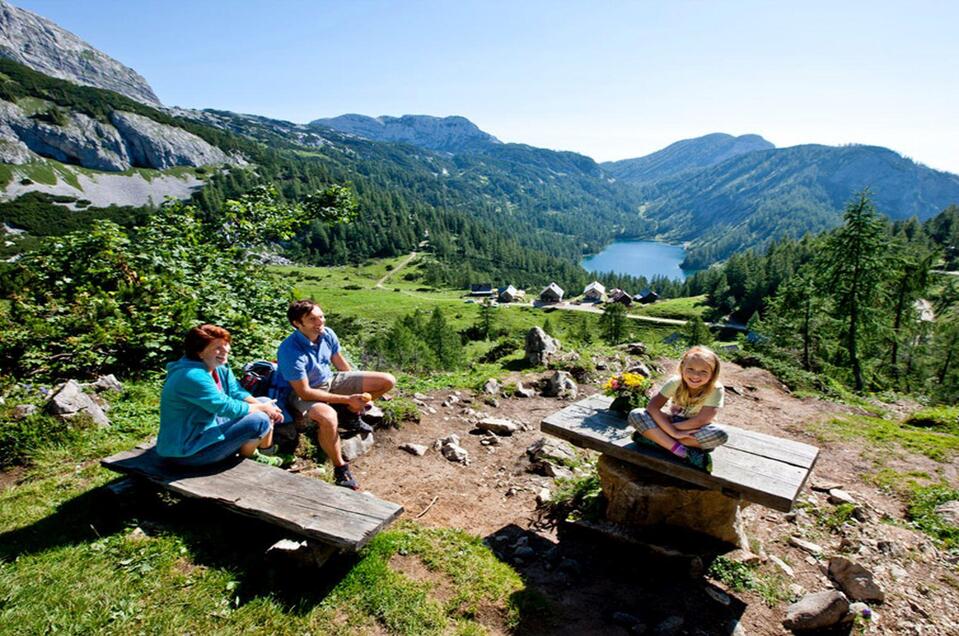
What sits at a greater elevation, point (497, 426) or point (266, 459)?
point (266, 459)

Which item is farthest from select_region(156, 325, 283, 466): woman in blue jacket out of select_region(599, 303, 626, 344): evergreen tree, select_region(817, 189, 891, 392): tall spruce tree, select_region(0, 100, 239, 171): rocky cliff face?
select_region(0, 100, 239, 171): rocky cliff face

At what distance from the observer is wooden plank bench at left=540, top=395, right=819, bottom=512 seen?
4820 mm

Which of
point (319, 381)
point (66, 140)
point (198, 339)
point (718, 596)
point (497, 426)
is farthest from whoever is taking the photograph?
point (66, 140)

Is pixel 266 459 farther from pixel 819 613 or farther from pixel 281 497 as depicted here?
pixel 819 613

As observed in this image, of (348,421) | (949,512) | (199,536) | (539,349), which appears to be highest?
(199,536)

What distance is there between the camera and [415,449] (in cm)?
812

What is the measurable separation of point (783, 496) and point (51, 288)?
12615 mm

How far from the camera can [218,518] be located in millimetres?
5164

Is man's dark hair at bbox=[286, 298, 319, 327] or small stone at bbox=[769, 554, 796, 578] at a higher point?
man's dark hair at bbox=[286, 298, 319, 327]

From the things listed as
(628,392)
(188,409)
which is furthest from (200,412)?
(628,392)

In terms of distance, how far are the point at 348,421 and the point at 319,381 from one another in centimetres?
114

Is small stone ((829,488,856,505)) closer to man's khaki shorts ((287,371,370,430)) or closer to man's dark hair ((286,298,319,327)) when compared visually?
man's khaki shorts ((287,371,370,430))

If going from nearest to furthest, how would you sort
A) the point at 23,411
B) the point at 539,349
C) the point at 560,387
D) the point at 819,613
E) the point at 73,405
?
1. the point at 819,613
2. the point at 23,411
3. the point at 73,405
4. the point at 560,387
5. the point at 539,349

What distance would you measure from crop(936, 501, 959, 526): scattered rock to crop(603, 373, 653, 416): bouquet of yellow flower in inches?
203
